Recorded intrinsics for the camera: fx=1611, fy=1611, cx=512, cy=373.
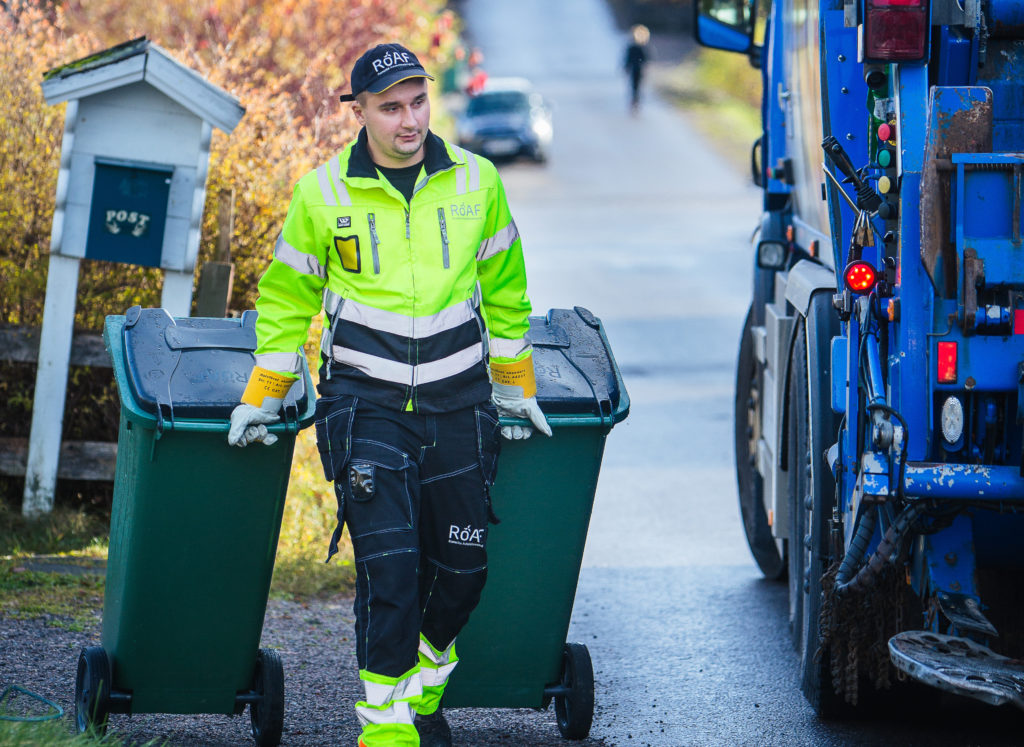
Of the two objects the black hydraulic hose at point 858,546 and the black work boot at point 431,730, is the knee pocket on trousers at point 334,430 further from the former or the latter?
the black hydraulic hose at point 858,546

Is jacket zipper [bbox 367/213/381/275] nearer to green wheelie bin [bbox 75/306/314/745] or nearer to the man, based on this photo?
the man

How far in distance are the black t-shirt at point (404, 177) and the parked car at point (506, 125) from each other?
1009 inches

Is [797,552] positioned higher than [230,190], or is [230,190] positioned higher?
[230,190]

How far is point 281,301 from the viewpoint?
158 inches

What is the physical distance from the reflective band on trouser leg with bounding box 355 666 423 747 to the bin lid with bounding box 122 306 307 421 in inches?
27.5

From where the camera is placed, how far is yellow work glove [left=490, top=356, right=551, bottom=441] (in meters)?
4.19

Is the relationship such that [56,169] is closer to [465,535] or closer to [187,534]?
[187,534]

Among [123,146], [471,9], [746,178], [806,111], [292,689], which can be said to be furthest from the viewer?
[471,9]

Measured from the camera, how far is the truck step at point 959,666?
3611 millimetres

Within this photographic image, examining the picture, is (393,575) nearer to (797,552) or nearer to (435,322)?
(435,322)

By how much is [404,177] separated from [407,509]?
830 mm

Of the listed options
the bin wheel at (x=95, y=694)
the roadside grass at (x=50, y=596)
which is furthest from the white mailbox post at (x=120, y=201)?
the bin wheel at (x=95, y=694)

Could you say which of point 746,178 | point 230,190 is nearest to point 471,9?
point 746,178

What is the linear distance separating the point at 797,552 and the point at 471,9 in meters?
54.4
